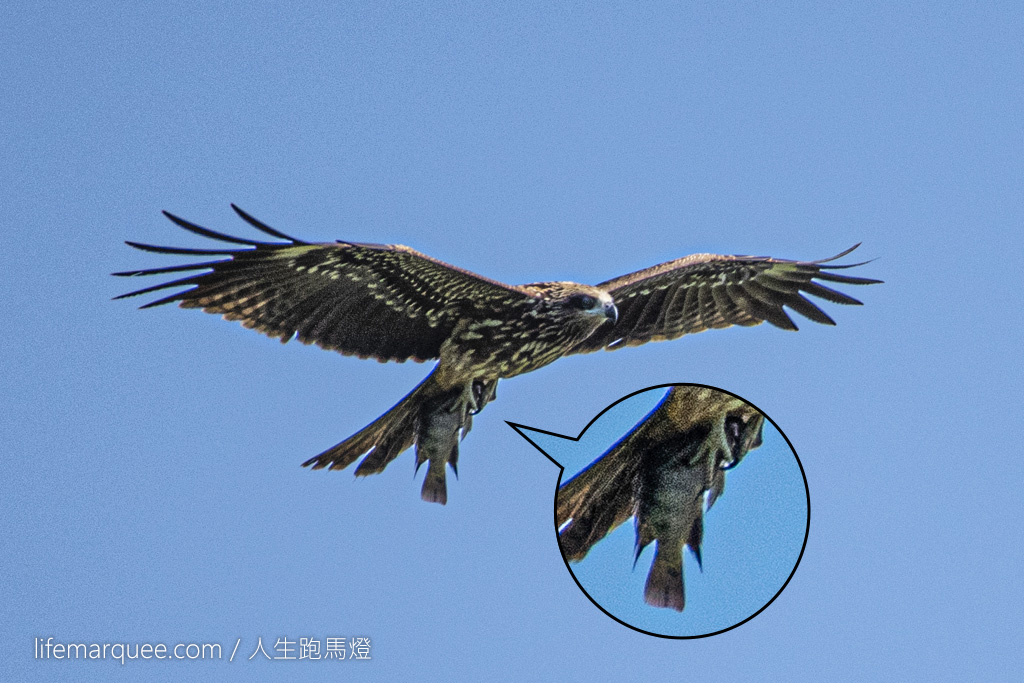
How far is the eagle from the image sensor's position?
9.16m

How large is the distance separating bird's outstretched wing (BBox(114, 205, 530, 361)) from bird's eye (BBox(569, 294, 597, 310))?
0.31m

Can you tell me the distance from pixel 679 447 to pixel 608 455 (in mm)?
438

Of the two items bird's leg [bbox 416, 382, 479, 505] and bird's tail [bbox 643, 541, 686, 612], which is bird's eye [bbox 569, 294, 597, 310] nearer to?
bird's leg [bbox 416, 382, 479, 505]

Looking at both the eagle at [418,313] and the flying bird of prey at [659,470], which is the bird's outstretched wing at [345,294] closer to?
the eagle at [418,313]

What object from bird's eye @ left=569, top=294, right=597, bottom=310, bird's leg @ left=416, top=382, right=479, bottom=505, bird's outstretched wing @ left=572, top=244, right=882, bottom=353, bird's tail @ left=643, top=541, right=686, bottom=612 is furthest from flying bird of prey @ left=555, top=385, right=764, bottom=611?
bird's outstretched wing @ left=572, top=244, right=882, bottom=353

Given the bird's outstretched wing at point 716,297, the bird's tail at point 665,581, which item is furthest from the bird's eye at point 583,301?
the bird's tail at point 665,581

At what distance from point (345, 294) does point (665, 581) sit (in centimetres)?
289

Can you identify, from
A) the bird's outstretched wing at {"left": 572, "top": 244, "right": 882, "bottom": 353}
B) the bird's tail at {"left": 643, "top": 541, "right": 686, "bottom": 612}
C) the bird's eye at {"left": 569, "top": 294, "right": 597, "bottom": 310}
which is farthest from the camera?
the bird's outstretched wing at {"left": 572, "top": 244, "right": 882, "bottom": 353}

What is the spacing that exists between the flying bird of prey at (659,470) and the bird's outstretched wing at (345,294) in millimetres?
1545

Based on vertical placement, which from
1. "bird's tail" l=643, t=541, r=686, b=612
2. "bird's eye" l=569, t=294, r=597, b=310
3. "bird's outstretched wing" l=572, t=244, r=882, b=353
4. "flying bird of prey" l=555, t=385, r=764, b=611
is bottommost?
"bird's tail" l=643, t=541, r=686, b=612

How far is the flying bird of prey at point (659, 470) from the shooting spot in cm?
847

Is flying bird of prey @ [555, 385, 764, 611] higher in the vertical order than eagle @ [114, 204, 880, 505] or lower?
lower

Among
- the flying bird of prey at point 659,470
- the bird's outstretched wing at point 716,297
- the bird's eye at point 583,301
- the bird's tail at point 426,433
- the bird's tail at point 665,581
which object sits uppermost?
the bird's outstretched wing at point 716,297

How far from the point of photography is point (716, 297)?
432 inches
